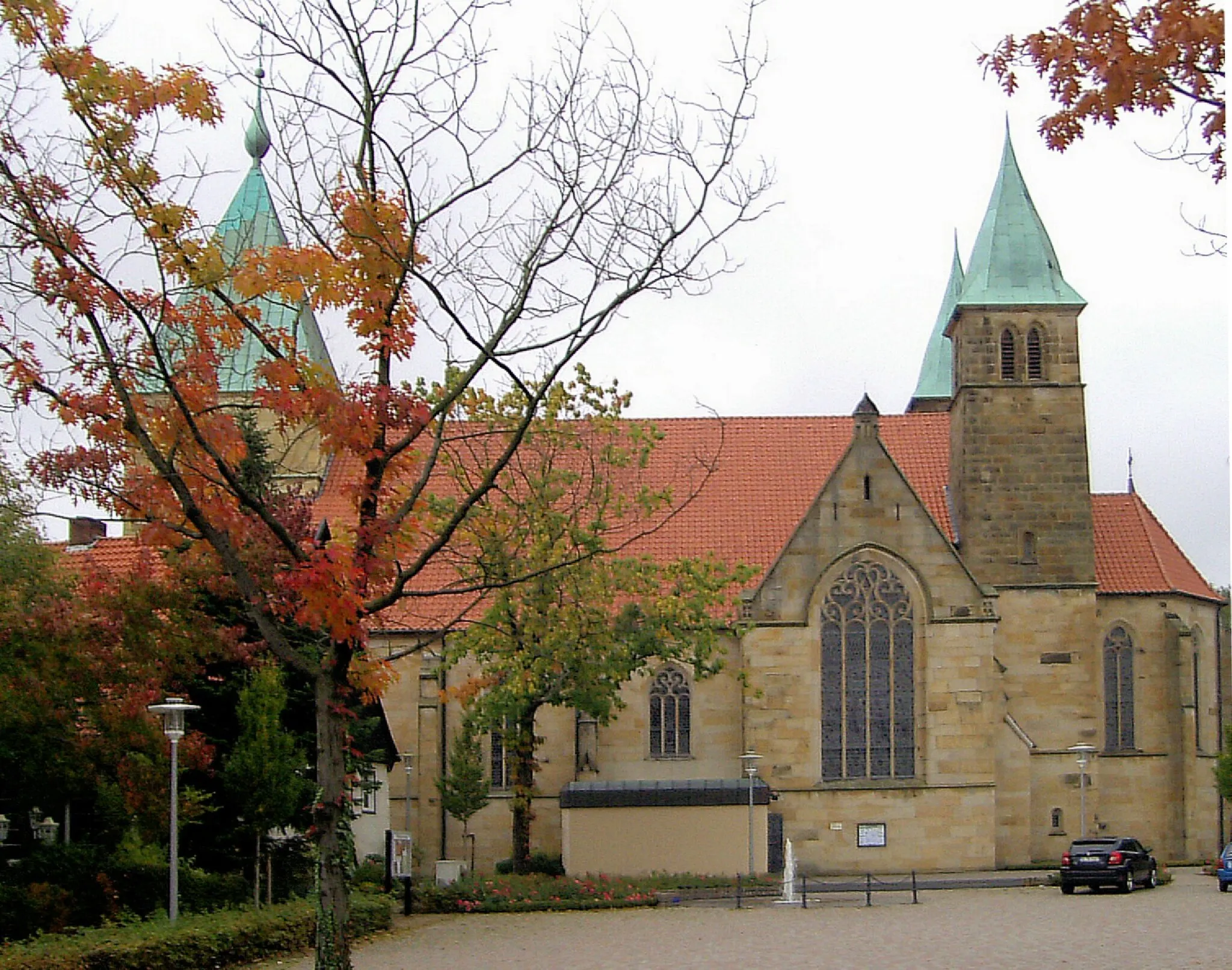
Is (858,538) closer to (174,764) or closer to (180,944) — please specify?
(174,764)

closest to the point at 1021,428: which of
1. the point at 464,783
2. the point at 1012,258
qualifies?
the point at 1012,258

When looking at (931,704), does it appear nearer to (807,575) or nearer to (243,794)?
(807,575)

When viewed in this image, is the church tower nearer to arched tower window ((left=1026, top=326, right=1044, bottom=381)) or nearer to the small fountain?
arched tower window ((left=1026, top=326, right=1044, bottom=381))

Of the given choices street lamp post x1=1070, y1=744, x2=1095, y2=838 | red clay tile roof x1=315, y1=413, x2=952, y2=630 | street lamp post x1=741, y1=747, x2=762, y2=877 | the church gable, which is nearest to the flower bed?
street lamp post x1=741, y1=747, x2=762, y2=877

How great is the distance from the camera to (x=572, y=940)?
2445cm

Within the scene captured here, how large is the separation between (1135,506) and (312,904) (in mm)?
28555

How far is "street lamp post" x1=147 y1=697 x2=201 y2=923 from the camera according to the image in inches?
864

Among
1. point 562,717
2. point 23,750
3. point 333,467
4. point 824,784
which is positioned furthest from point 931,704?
point 23,750

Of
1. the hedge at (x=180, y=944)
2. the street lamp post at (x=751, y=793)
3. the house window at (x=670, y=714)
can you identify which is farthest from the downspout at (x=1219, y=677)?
the hedge at (x=180, y=944)

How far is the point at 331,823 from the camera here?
14195 mm

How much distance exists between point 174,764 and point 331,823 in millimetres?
8924

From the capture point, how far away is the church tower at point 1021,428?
43188mm

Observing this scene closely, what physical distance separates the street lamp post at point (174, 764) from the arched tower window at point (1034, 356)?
26.8 meters

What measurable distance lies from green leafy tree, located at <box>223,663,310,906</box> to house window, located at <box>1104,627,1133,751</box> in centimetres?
2447
